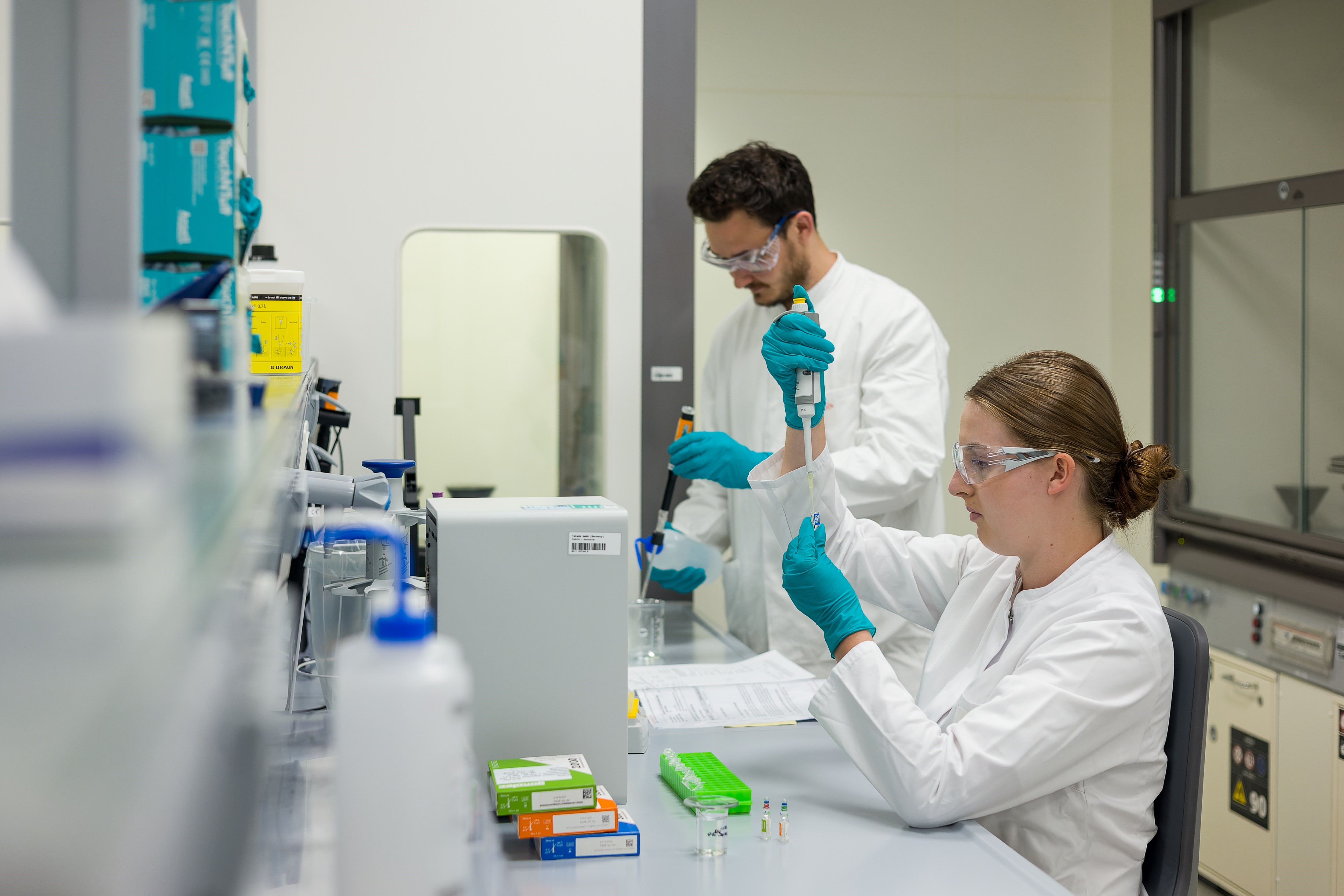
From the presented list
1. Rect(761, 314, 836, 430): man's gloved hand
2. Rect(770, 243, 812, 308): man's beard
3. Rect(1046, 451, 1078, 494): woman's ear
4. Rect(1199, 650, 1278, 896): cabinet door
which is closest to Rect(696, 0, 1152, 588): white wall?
Rect(1199, 650, 1278, 896): cabinet door

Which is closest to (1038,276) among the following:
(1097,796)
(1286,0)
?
(1286,0)

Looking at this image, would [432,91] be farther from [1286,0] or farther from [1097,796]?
[1286,0]

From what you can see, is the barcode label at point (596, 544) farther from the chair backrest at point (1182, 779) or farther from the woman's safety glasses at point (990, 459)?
the chair backrest at point (1182, 779)

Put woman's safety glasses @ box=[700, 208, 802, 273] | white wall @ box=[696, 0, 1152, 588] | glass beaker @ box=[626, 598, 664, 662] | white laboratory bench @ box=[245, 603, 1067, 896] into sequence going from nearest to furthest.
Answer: white laboratory bench @ box=[245, 603, 1067, 896] < glass beaker @ box=[626, 598, 664, 662] < woman's safety glasses @ box=[700, 208, 802, 273] < white wall @ box=[696, 0, 1152, 588]

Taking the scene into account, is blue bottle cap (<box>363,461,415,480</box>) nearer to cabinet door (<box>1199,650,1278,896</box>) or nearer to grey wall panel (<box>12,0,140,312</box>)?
grey wall panel (<box>12,0,140,312</box>)

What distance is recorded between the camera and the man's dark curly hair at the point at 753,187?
2.38 m

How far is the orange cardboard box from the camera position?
1191 millimetres

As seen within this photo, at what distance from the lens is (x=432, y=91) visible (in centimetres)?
255

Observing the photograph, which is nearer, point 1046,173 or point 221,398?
point 221,398

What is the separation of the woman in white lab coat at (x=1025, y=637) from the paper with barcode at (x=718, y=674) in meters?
0.23

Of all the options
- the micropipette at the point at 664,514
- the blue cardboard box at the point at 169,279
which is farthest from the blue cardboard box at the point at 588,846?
the micropipette at the point at 664,514

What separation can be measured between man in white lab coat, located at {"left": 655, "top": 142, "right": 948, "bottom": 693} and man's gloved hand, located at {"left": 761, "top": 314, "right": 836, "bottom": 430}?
317mm

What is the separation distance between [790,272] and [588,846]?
5.31ft

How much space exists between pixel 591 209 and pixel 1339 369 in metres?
2.13
